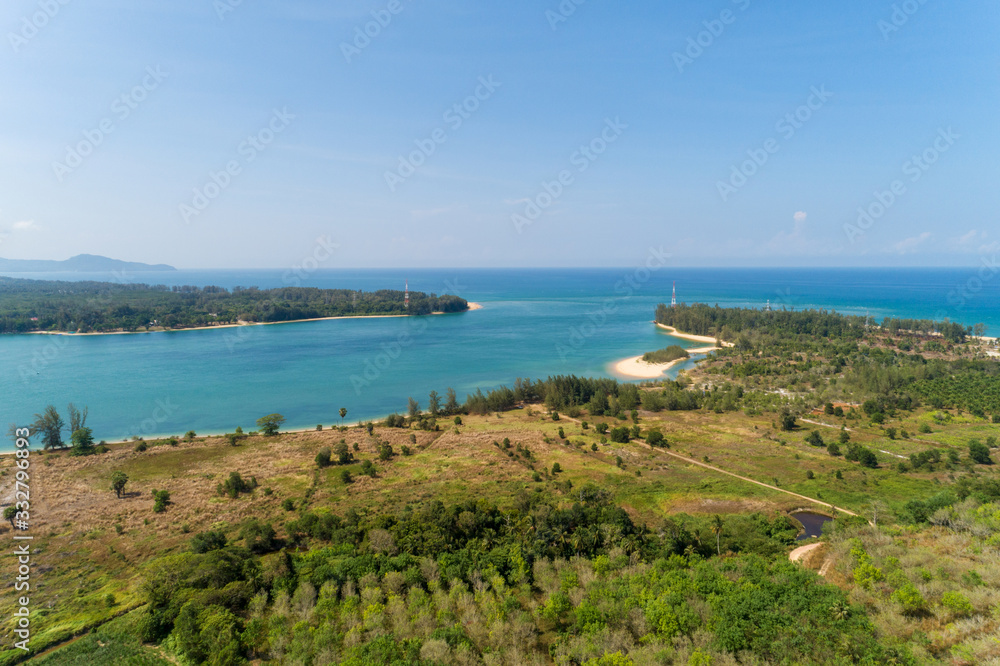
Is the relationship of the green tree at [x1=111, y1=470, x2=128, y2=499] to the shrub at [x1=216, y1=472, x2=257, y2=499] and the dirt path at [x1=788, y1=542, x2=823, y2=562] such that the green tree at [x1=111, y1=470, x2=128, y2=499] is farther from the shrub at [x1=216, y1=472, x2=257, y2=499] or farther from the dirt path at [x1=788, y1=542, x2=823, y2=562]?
the dirt path at [x1=788, y1=542, x2=823, y2=562]

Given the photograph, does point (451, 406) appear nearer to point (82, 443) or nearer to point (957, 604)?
point (82, 443)

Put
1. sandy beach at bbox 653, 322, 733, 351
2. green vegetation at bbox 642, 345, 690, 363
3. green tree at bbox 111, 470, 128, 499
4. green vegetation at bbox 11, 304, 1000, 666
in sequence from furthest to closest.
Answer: sandy beach at bbox 653, 322, 733, 351 → green vegetation at bbox 642, 345, 690, 363 → green tree at bbox 111, 470, 128, 499 → green vegetation at bbox 11, 304, 1000, 666

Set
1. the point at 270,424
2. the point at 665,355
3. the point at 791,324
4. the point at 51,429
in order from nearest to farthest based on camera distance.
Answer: the point at 51,429 → the point at 270,424 → the point at 665,355 → the point at 791,324

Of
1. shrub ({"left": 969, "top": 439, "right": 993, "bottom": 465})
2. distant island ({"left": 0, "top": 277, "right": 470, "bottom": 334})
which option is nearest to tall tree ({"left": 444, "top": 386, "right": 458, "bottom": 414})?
shrub ({"left": 969, "top": 439, "right": 993, "bottom": 465})

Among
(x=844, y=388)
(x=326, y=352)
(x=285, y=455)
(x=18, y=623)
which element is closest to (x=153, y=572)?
(x=18, y=623)

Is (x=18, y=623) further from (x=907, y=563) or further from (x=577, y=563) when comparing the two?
(x=907, y=563)

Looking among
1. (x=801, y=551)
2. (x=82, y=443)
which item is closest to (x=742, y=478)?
(x=801, y=551)

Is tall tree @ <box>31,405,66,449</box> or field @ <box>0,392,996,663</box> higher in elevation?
tall tree @ <box>31,405,66,449</box>
